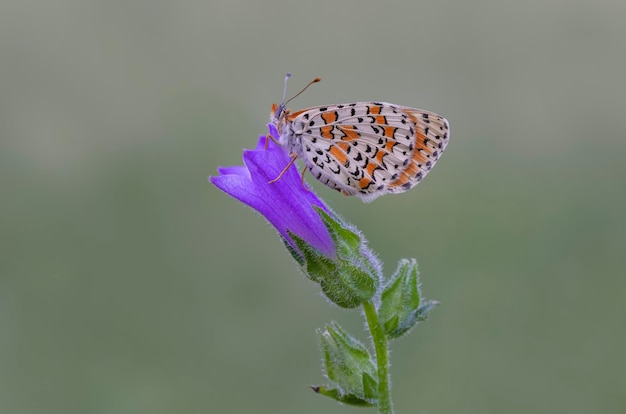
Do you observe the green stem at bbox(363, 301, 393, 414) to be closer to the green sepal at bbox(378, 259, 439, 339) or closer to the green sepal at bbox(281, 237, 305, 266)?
the green sepal at bbox(378, 259, 439, 339)

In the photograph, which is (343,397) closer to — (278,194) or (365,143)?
(278,194)

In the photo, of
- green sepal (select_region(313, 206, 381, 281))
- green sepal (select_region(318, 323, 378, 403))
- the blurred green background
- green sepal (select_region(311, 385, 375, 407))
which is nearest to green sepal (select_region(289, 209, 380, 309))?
green sepal (select_region(313, 206, 381, 281))

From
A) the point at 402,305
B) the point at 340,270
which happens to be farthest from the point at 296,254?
the point at 402,305

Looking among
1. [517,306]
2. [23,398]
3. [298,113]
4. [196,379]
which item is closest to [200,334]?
[196,379]

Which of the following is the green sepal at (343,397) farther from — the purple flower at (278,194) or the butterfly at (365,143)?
the butterfly at (365,143)

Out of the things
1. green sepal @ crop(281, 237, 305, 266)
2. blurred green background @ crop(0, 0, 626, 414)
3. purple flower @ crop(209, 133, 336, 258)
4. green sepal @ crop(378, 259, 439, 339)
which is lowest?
→ green sepal @ crop(378, 259, 439, 339)

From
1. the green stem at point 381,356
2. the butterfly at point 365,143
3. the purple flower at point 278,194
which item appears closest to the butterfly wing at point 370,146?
the butterfly at point 365,143

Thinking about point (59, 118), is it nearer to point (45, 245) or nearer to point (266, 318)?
point (45, 245)
